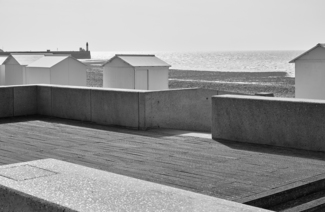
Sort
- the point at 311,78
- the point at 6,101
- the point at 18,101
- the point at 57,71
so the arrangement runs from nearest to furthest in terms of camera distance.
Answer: the point at 6,101
the point at 18,101
the point at 311,78
the point at 57,71

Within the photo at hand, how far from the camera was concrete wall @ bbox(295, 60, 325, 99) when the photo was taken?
2186 cm

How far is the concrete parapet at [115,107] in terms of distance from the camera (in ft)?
36.0

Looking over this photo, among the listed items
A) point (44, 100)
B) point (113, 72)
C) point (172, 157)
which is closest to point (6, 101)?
point (44, 100)

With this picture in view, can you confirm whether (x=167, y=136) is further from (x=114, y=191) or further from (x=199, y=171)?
(x=114, y=191)

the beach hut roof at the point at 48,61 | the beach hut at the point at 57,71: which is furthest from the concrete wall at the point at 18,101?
the beach hut roof at the point at 48,61

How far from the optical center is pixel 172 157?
26.1 ft

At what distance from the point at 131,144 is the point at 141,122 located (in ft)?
5.74

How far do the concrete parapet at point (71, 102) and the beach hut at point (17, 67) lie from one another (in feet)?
58.9

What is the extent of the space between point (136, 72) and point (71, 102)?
48.5 ft

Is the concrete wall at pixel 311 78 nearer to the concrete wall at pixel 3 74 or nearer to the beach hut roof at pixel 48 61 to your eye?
the beach hut roof at pixel 48 61

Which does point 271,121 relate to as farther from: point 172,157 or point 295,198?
point 295,198

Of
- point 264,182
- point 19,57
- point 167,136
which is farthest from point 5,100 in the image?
point 19,57

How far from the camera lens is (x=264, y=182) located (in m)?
6.34

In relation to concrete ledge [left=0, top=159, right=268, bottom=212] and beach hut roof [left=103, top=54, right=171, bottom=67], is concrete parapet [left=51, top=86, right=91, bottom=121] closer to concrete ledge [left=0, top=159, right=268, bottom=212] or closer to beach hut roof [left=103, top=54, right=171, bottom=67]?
concrete ledge [left=0, top=159, right=268, bottom=212]
